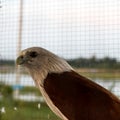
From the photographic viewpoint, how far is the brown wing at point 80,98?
151 centimetres

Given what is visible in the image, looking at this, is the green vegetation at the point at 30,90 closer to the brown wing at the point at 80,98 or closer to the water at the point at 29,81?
the water at the point at 29,81

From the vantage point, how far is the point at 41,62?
63.3 inches

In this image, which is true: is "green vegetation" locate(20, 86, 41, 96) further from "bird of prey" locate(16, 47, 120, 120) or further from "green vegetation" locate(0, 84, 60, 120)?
"bird of prey" locate(16, 47, 120, 120)

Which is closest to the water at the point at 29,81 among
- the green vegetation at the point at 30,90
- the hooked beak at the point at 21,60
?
the green vegetation at the point at 30,90

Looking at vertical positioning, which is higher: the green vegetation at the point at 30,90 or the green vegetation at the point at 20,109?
the green vegetation at the point at 30,90

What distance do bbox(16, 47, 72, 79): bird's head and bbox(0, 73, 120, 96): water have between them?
52 centimetres

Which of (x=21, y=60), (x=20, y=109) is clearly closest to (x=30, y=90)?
(x=20, y=109)

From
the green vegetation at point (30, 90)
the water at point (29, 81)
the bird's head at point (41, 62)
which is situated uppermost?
the bird's head at point (41, 62)

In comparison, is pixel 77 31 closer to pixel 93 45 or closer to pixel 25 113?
pixel 93 45

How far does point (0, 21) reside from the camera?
2420mm

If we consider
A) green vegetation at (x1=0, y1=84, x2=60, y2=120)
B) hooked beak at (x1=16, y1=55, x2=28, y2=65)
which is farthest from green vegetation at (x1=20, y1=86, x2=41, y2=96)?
hooked beak at (x1=16, y1=55, x2=28, y2=65)

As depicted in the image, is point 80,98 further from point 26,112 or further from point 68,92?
point 26,112

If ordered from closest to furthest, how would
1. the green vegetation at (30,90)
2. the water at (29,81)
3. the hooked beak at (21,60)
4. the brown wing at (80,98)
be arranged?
the brown wing at (80,98) < the hooked beak at (21,60) < the water at (29,81) < the green vegetation at (30,90)

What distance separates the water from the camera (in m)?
2.21
